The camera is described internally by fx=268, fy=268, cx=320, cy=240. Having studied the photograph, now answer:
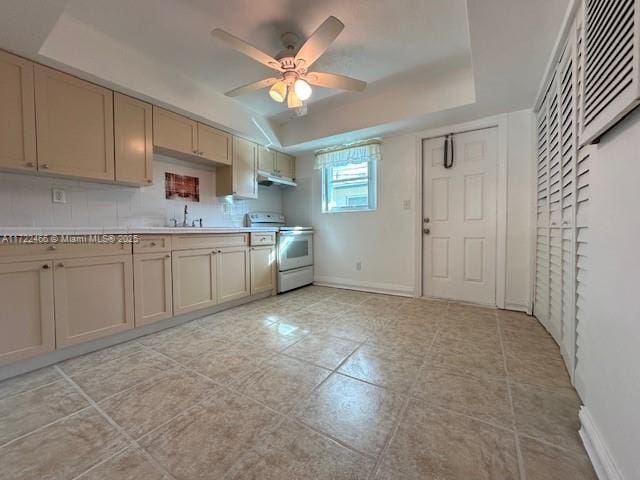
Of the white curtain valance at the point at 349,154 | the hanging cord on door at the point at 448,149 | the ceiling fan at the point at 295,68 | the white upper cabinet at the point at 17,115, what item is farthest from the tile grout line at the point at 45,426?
the hanging cord on door at the point at 448,149

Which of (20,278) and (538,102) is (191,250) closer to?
(20,278)

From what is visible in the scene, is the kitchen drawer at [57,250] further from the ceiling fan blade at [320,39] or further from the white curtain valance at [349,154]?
the white curtain valance at [349,154]

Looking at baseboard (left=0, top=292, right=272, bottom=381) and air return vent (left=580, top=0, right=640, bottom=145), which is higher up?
air return vent (left=580, top=0, right=640, bottom=145)

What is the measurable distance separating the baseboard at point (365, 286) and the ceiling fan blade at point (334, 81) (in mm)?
2373

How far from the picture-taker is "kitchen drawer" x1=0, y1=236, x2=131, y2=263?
1.59 meters

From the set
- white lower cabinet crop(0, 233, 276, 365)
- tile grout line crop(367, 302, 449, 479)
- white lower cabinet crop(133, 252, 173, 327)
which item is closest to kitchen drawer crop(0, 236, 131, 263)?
white lower cabinet crop(0, 233, 276, 365)

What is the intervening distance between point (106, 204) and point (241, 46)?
186 cm

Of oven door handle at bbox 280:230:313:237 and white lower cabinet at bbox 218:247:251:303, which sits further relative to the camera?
oven door handle at bbox 280:230:313:237

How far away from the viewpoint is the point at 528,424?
3.87ft

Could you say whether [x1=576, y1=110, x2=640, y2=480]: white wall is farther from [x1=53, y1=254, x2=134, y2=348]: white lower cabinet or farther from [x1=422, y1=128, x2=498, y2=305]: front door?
[x1=53, y1=254, x2=134, y2=348]: white lower cabinet

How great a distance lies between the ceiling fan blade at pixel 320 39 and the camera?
156 cm

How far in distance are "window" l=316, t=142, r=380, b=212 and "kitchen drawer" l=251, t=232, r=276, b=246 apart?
1.00 m

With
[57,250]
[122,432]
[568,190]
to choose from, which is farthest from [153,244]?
[568,190]

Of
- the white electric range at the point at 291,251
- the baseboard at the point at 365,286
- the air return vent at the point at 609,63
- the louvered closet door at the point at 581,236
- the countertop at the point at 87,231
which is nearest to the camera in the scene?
the air return vent at the point at 609,63
